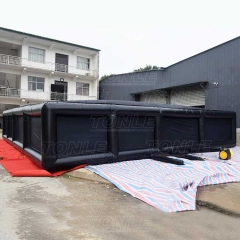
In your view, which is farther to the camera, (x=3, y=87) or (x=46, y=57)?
(x=46, y=57)

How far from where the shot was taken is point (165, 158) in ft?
21.5

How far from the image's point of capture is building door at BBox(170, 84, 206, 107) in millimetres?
16094

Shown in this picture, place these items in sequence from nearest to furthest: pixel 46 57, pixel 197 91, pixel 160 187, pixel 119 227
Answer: pixel 119 227 → pixel 160 187 → pixel 197 91 → pixel 46 57

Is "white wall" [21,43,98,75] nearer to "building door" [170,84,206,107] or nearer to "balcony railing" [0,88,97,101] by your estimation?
"balcony railing" [0,88,97,101]

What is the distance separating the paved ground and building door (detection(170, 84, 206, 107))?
528 inches

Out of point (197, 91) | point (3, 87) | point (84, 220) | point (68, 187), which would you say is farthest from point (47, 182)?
point (3, 87)

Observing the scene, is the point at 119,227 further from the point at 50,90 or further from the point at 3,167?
the point at 50,90

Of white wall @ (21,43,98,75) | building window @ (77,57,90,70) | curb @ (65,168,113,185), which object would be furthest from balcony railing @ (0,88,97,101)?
curb @ (65,168,113,185)

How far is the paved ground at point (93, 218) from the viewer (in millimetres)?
2711

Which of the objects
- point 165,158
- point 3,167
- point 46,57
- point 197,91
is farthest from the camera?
point 46,57

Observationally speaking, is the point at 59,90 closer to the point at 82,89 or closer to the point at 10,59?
the point at 82,89

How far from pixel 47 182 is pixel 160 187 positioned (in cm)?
235

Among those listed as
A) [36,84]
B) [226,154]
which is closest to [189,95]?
[226,154]

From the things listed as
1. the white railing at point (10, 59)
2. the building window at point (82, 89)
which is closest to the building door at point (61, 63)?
the building window at point (82, 89)
